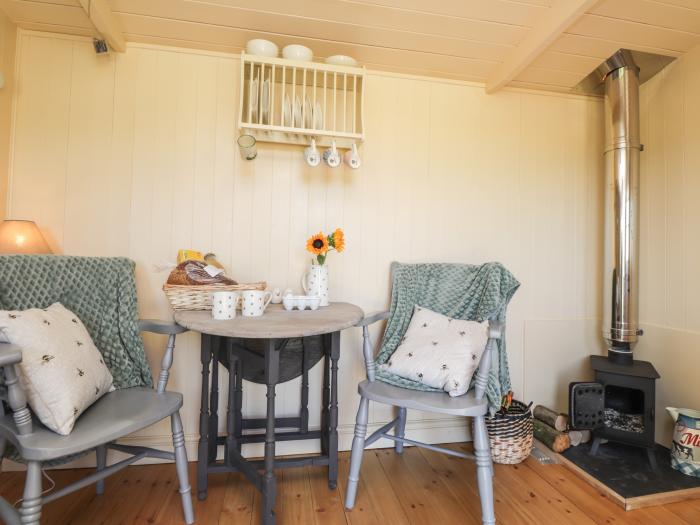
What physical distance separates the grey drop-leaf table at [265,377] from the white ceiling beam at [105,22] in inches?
50.9

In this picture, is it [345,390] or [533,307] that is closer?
[345,390]

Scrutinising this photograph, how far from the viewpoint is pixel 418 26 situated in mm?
1737

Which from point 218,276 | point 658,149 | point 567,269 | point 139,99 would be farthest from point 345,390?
point 658,149

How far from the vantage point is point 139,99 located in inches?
71.9

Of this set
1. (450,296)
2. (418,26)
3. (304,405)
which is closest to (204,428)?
(304,405)

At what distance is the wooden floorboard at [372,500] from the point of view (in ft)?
4.67

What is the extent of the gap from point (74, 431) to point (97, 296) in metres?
0.62

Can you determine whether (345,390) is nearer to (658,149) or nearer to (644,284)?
(644,284)

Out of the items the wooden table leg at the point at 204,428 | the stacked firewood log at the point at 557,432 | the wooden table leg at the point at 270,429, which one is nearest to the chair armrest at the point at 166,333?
the wooden table leg at the point at 204,428

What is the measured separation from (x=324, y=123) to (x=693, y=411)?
7.29 ft

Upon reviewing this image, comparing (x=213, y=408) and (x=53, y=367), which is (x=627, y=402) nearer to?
(x=213, y=408)

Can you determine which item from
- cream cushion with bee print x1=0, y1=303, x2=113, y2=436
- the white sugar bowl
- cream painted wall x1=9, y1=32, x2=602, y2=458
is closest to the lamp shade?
cream painted wall x1=9, y1=32, x2=602, y2=458

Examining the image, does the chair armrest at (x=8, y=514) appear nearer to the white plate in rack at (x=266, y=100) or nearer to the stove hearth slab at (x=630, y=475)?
the white plate in rack at (x=266, y=100)

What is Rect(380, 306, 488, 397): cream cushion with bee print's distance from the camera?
1472 mm
